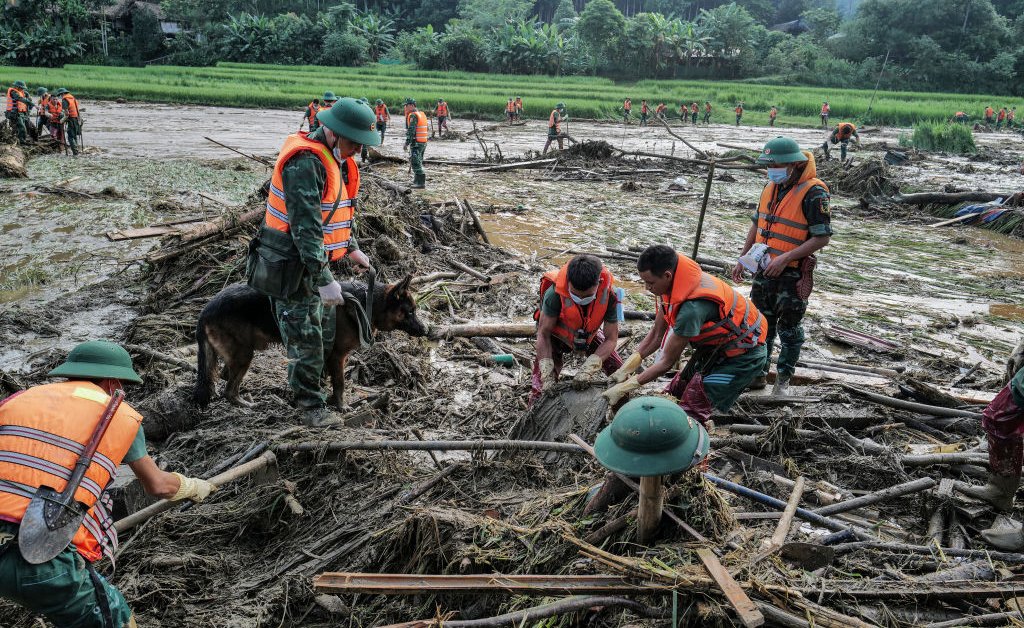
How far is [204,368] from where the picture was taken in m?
5.03

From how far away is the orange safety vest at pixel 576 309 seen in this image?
4.72 meters

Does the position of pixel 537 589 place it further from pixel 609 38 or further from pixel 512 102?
pixel 609 38

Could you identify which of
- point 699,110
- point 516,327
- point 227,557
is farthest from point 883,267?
point 699,110

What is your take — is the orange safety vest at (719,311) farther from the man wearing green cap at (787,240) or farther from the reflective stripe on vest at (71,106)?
the reflective stripe on vest at (71,106)

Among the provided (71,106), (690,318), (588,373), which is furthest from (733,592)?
(71,106)

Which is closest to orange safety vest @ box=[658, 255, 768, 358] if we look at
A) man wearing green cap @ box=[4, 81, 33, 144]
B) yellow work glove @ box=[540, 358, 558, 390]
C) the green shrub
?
yellow work glove @ box=[540, 358, 558, 390]

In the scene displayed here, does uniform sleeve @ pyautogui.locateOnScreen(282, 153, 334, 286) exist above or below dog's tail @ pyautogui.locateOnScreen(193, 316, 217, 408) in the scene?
above

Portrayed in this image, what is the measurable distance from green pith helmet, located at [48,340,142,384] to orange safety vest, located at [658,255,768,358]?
9.86 ft

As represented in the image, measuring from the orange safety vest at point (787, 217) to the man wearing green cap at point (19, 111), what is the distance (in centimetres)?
2053

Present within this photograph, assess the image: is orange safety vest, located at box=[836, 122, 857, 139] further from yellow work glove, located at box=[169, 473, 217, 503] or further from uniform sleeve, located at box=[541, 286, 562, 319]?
yellow work glove, located at box=[169, 473, 217, 503]

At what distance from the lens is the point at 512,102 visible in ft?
110

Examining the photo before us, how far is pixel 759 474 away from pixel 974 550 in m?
1.14

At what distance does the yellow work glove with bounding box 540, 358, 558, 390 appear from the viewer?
4914 millimetres

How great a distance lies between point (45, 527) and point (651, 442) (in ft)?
7.29
